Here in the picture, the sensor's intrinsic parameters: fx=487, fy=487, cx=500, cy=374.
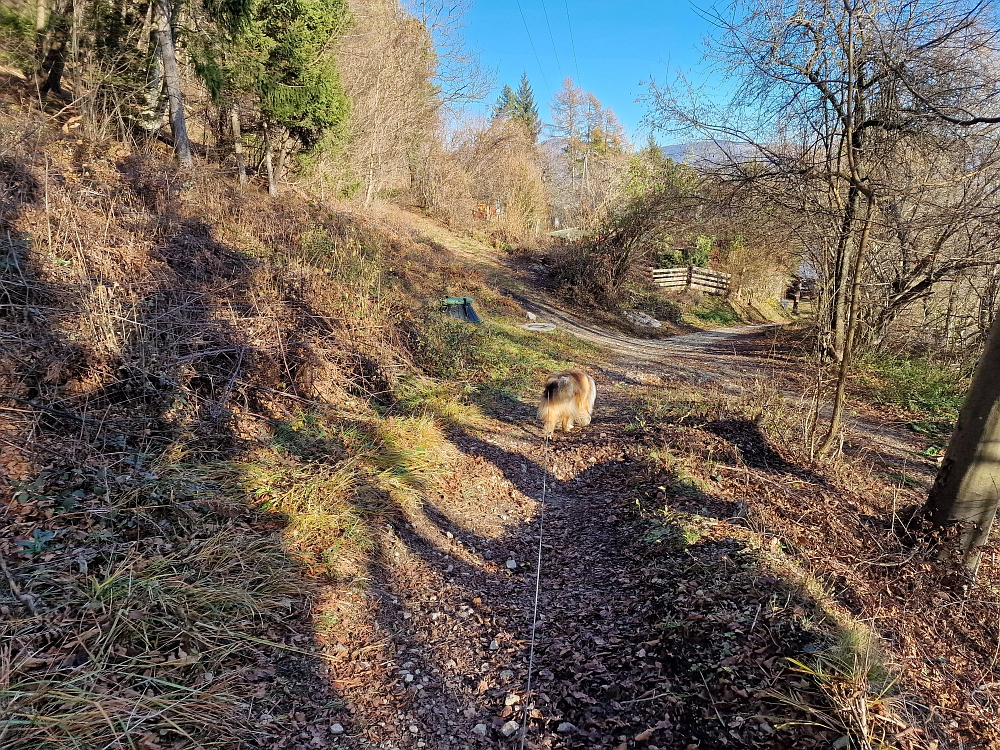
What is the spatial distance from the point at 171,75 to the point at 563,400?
8.71m

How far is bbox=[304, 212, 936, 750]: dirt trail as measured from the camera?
8.12 feet

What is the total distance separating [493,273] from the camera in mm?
17625

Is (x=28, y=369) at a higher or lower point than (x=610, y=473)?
higher

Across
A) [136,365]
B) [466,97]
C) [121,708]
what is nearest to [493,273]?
[466,97]

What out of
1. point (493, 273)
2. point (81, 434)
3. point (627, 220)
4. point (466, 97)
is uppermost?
point (466, 97)

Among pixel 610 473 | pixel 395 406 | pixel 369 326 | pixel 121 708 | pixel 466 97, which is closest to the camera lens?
pixel 121 708

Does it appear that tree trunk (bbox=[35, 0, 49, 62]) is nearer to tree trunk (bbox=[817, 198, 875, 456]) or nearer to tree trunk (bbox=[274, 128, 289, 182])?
tree trunk (bbox=[274, 128, 289, 182])

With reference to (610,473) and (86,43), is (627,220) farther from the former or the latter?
(86,43)

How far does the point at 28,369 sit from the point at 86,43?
8837 mm

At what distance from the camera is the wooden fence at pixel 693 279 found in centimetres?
1975

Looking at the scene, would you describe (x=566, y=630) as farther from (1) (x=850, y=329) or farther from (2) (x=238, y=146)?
(2) (x=238, y=146)

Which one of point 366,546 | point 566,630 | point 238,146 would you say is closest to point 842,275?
point 566,630

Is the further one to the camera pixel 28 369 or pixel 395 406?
pixel 395 406

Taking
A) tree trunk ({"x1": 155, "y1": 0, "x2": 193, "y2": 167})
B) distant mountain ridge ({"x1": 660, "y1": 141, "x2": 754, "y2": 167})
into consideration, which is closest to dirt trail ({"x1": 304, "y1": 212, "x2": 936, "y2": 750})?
distant mountain ridge ({"x1": 660, "y1": 141, "x2": 754, "y2": 167})
